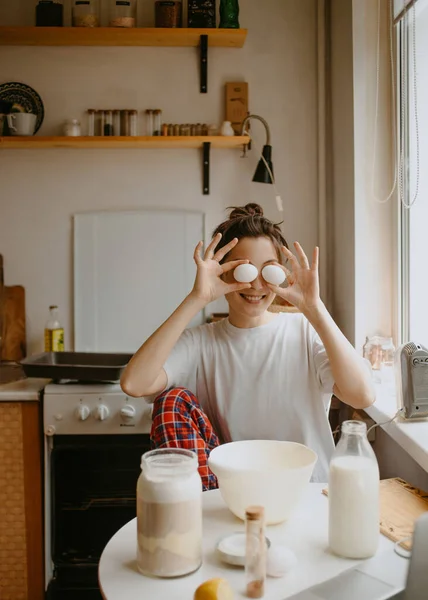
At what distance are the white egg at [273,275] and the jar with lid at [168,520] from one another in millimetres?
651

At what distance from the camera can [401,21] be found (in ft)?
7.55

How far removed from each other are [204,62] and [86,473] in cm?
179

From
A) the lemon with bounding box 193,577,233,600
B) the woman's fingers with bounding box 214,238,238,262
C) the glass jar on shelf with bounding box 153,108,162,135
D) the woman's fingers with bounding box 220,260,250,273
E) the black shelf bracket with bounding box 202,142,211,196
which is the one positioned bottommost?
the lemon with bounding box 193,577,233,600

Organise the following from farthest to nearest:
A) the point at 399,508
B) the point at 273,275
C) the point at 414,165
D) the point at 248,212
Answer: the point at 414,165 → the point at 248,212 → the point at 273,275 → the point at 399,508

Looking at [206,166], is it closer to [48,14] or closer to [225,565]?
[48,14]

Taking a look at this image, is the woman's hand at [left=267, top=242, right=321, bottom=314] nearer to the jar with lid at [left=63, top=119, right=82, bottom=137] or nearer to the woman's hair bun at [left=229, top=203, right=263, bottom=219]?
the woman's hair bun at [left=229, top=203, right=263, bottom=219]

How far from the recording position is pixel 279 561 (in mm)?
1047

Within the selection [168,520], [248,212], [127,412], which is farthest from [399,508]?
[127,412]

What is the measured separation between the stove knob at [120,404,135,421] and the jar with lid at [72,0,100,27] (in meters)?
1.62

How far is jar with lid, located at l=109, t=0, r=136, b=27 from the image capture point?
9.22 ft

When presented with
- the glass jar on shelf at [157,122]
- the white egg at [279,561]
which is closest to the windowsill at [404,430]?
the white egg at [279,561]

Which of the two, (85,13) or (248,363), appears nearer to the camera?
(248,363)

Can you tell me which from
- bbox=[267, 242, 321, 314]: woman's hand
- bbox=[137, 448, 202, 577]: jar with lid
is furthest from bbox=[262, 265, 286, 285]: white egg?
bbox=[137, 448, 202, 577]: jar with lid

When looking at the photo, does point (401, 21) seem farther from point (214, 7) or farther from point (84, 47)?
point (84, 47)
